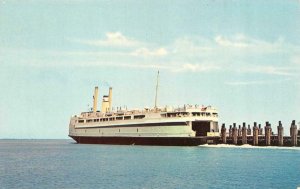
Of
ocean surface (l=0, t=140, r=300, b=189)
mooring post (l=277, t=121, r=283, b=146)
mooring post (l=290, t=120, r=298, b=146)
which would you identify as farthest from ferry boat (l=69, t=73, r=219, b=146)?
ocean surface (l=0, t=140, r=300, b=189)

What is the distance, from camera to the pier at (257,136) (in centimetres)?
6252

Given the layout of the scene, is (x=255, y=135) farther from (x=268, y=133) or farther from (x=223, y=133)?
(x=223, y=133)

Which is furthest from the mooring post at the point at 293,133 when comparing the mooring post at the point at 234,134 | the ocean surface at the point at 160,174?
the ocean surface at the point at 160,174

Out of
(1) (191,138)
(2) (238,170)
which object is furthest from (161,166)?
(1) (191,138)

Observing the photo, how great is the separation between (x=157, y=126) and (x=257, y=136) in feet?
47.9

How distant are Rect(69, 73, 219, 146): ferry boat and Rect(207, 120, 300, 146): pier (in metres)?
2.71

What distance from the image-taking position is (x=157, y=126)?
68312 millimetres

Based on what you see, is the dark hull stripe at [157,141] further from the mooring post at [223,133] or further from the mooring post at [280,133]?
the mooring post at [280,133]

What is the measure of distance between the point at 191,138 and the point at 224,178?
3160 cm

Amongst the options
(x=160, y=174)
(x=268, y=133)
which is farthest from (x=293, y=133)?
(x=160, y=174)

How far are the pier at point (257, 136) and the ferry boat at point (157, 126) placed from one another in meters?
2.71

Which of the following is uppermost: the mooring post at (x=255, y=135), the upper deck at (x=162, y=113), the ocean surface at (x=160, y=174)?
the upper deck at (x=162, y=113)

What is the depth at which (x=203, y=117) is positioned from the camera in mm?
66188

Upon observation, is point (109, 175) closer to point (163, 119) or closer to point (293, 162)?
point (293, 162)
